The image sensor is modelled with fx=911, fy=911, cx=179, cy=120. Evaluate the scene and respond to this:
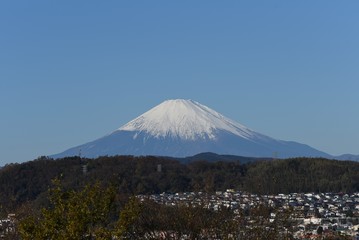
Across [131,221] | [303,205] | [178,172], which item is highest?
[178,172]

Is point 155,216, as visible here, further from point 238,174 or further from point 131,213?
point 238,174

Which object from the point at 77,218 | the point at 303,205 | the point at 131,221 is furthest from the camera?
the point at 303,205

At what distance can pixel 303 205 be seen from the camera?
33.2 meters

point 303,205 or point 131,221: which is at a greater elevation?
point 131,221

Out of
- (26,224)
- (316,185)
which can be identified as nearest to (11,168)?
(316,185)

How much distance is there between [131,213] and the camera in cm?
1136

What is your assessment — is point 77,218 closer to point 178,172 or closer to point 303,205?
point 303,205

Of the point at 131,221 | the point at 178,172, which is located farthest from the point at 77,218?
the point at 178,172

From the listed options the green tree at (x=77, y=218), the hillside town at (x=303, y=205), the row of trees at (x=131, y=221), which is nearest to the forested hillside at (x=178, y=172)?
the hillside town at (x=303, y=205)

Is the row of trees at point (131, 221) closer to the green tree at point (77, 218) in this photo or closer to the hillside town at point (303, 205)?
the green tree at point (77, 218)

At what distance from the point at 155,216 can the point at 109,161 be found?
1939 inches

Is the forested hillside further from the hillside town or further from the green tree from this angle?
the green tree

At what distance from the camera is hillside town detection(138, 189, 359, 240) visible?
50.2 ft

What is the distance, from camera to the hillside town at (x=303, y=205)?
1530 centimetres
